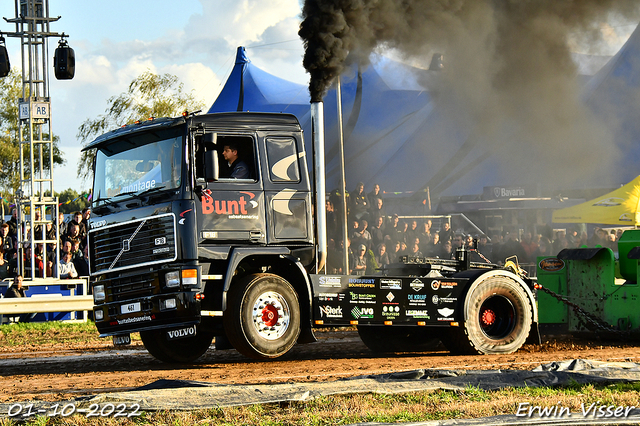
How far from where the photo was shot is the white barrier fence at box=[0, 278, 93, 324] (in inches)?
595

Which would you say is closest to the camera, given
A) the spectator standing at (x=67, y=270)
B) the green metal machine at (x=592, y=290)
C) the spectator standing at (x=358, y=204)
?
the green metal machine at (x=592, y=290)

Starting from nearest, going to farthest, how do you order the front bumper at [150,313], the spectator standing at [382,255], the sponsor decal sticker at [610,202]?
the front bumper at [150,313] → the spectator standing at [382,255] → the sponsor decal sticker at [610,202]

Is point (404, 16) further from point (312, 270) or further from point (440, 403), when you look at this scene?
point (440, 403)

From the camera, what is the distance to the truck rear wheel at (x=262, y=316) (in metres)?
8.56

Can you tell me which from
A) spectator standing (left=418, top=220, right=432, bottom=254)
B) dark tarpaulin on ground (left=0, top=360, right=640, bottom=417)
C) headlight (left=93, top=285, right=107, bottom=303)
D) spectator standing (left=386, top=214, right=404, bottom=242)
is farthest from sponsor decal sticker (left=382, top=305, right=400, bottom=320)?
spectator standing (left=418, top=220, right=432, bottom=254)

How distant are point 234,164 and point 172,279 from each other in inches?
63.9

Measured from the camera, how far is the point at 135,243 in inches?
345

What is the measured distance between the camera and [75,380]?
799cm

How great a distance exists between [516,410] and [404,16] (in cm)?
981

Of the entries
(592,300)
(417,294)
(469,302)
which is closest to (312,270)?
(417,294)

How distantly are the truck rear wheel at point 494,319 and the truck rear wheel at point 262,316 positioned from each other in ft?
8.04

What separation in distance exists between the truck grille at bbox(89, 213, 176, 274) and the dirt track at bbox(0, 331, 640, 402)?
1.32 m

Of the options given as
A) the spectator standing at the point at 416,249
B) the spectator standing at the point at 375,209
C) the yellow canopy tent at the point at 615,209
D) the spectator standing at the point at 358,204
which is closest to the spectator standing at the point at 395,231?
the spectator standing at the point at 416,249

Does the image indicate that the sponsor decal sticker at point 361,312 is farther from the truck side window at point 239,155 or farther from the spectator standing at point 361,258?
the spectator standing at point 361,258
